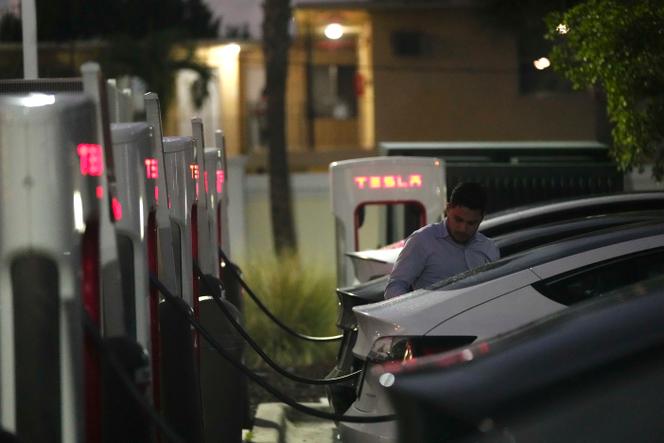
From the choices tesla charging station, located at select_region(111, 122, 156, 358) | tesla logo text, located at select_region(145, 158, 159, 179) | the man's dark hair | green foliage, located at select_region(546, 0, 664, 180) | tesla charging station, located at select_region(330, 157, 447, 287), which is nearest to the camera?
tesla charging station, located at select_region(111, 122, 156, 358)

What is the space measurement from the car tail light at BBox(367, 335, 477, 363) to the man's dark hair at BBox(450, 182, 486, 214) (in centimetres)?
151

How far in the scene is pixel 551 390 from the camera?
12.2ft

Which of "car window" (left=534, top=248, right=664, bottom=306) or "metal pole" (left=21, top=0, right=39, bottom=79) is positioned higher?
"metal pole" (left=21, top=0, right=39, bottom=79)

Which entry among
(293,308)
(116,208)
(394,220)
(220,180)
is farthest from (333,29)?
(116,208)

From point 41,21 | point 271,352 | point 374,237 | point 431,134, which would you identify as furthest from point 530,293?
point 41,21

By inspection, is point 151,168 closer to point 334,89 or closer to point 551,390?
point 551,390

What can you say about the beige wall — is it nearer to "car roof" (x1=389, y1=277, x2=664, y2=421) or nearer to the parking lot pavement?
the parking lot pavement

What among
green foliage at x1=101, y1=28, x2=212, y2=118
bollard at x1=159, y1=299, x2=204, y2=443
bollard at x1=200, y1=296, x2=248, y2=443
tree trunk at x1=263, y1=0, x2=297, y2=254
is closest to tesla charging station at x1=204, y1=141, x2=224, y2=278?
bollard at x1=200, y1=296, x2=248, y2=443

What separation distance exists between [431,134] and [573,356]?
32867 millimetres

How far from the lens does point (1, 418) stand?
4.63 metres

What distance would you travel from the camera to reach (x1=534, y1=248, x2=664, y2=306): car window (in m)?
7.01

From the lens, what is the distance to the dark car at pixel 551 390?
3707 millimetres

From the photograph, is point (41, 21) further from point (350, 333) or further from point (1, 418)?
point (1, 418)

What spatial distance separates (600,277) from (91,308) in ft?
10.4
